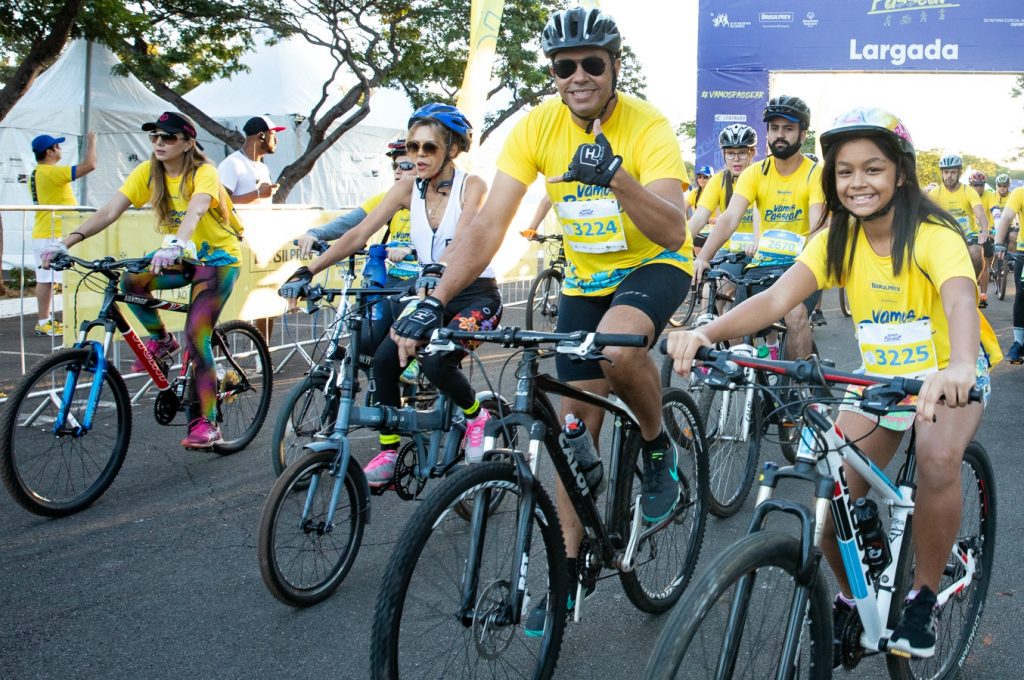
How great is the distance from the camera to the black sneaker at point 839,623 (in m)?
2.86

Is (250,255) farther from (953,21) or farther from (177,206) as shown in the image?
(953,21)

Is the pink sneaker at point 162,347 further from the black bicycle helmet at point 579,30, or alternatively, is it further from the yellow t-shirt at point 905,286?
the yellow t-shirt at point 905,286

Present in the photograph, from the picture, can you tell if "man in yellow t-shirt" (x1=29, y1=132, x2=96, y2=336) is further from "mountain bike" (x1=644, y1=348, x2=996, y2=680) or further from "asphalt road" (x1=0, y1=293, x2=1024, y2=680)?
"mountain bike" (x1=644, y1=348, x2=996, y2=680)

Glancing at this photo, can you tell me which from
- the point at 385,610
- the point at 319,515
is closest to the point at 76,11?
the point at 319,515

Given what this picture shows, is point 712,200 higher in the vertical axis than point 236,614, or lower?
higher

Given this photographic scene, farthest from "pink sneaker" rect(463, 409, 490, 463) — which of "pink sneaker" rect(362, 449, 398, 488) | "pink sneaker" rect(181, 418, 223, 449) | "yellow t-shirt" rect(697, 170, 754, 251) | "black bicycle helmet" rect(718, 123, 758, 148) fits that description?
"black bicycle helmet" rect(718, 123, 758, 148)

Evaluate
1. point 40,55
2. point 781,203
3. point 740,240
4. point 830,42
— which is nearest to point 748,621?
point 781,203

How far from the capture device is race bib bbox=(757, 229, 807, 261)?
678 cm

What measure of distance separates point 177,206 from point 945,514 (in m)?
4.81

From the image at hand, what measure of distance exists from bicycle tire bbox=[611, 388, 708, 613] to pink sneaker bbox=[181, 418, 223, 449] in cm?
308

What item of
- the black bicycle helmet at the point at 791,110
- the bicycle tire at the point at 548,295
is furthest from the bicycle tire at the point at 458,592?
the bicycle tire at the point at 548,295

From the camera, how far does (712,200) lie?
8312 mm

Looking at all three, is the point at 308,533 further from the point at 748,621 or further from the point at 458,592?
the point at 748,621

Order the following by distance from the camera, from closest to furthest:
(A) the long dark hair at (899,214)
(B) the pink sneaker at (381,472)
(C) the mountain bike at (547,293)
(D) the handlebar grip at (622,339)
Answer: (D) the handlebar grip at (622,339) → (A) the long dark hair at (899,214) → (B) the pink sneaker at (381,472) → (C) the mountain bike at (547,293)
